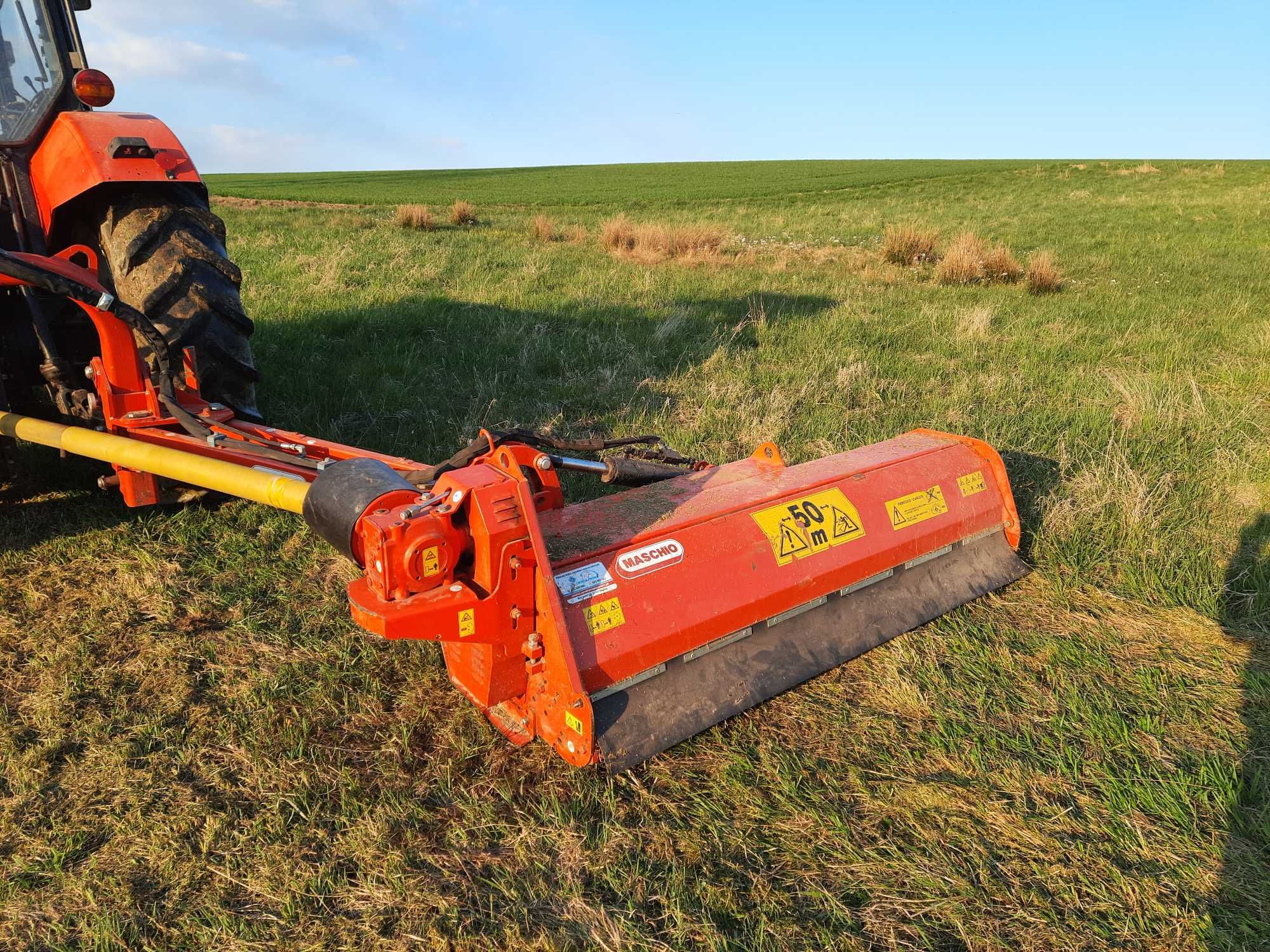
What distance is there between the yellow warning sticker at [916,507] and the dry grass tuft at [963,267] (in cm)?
764

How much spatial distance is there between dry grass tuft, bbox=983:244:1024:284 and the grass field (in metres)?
4.36

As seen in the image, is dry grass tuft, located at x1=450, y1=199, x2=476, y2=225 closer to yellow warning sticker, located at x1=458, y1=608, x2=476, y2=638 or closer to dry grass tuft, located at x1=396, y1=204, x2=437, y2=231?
dry grass tuft, located at x1=396, y1=204, x2=437, y2=231

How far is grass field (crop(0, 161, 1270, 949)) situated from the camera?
6.48 ft

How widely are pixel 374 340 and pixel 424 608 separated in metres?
4.96

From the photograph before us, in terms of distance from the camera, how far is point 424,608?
6.84 feet

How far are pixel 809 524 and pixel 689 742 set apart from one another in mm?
829

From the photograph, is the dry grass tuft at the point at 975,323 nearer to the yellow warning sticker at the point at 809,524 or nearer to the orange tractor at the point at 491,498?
the orange tractor at the point at 491,498

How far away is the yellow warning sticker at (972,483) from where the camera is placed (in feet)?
11.0

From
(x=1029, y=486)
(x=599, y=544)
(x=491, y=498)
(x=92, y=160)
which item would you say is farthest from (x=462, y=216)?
(x=491, y=498)

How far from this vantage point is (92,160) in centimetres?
358

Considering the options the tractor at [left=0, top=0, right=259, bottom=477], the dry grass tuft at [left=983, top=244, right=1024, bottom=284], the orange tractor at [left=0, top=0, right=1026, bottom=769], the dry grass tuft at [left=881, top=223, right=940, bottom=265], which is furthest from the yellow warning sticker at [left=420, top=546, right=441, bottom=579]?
the dry grass tuft at [left=881, top=223, right=940, bottom=265]

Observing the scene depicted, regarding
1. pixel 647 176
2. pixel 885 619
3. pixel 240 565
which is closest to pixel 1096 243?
pixel 885 619

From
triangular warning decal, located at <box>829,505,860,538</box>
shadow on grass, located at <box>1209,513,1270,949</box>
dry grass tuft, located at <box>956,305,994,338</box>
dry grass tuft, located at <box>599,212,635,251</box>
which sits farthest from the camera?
dry grass tuft, located at <box>599,212,635,251</box>

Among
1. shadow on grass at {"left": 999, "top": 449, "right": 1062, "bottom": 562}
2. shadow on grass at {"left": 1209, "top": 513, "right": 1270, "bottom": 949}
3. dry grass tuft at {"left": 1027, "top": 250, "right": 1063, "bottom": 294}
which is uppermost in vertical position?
dry grass tuft at {"left": 1027, "top": 250, "right": 1063, "bottom": 294}
